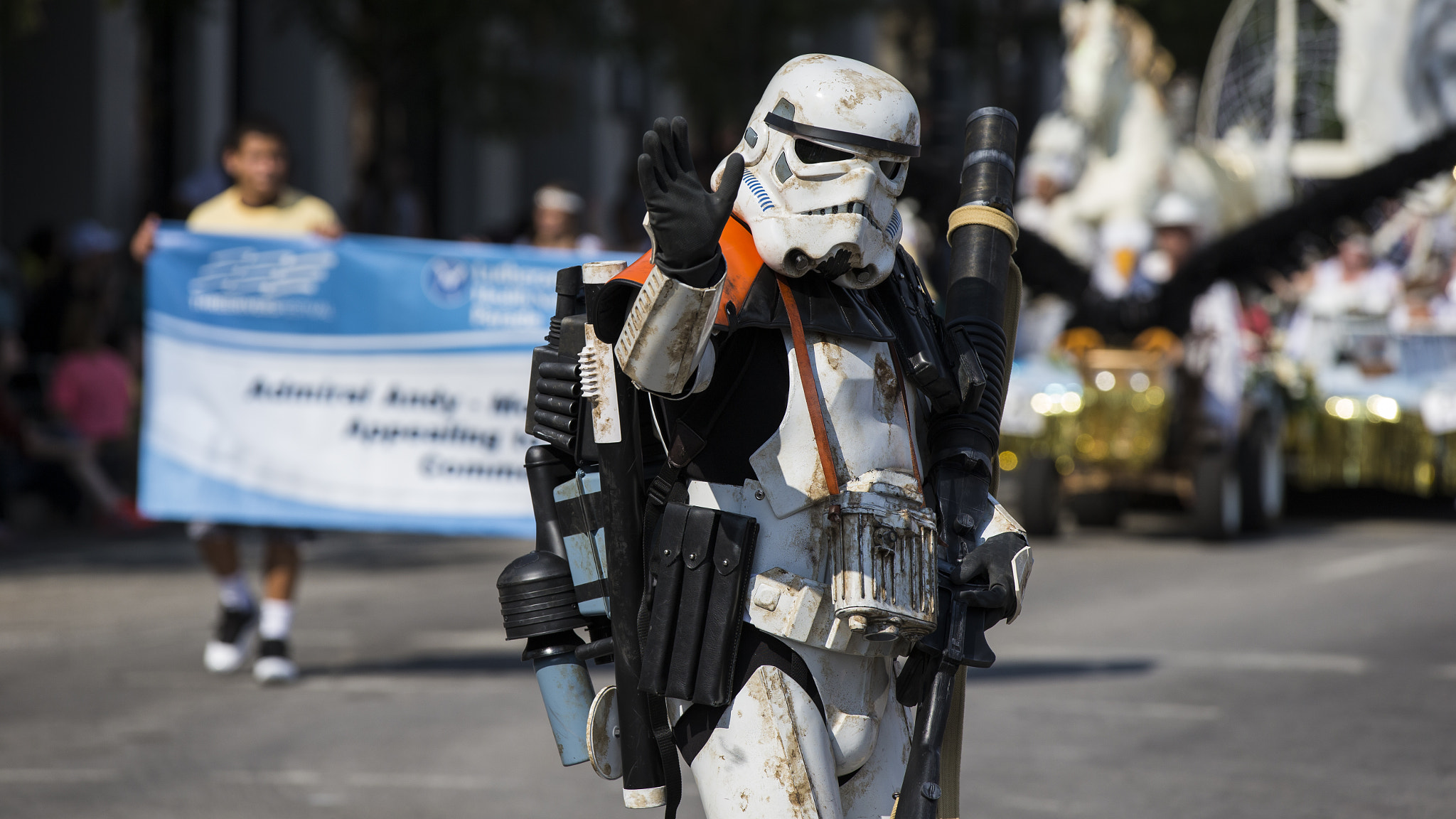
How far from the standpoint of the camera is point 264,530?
8.11m

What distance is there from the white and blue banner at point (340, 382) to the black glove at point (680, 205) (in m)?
5.14

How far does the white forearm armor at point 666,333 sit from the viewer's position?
2.95 m

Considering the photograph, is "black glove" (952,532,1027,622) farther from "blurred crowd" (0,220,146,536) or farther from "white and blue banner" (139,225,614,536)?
"blurred crowd" (0,220,146,536)

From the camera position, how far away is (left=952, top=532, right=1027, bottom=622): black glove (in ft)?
10.8

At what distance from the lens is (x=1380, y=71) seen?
1977 centimetres

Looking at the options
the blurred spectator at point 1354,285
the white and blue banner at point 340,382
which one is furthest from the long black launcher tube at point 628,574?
the blurred spectator at point 1354,285

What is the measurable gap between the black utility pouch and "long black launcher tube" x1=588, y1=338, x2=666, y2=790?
0.32ft

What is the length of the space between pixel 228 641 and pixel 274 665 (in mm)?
409

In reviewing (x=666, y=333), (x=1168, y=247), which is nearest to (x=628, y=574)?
(x=666, y=333)

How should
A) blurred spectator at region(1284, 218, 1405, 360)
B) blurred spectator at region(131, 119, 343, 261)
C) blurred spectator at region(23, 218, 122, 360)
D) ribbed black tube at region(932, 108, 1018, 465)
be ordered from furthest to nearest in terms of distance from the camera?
blurred spectator at region(1284, 218, 1405, 360) → blurred spectator at region(23, 218, 122, 360) → blurred spectator at region(131, 119, 343, 261) → ribbed black tube at region(932, 108, 1018, 465)

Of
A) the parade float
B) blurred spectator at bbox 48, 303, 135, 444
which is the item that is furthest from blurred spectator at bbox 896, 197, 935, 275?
blurred spectator at bbox 48, 303, 135, 444

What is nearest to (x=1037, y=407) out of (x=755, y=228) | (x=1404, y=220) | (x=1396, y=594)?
(x=1396, y=594)

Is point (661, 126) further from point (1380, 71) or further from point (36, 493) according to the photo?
point (1380, 71)

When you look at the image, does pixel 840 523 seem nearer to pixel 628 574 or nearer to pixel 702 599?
pixel 702 599
